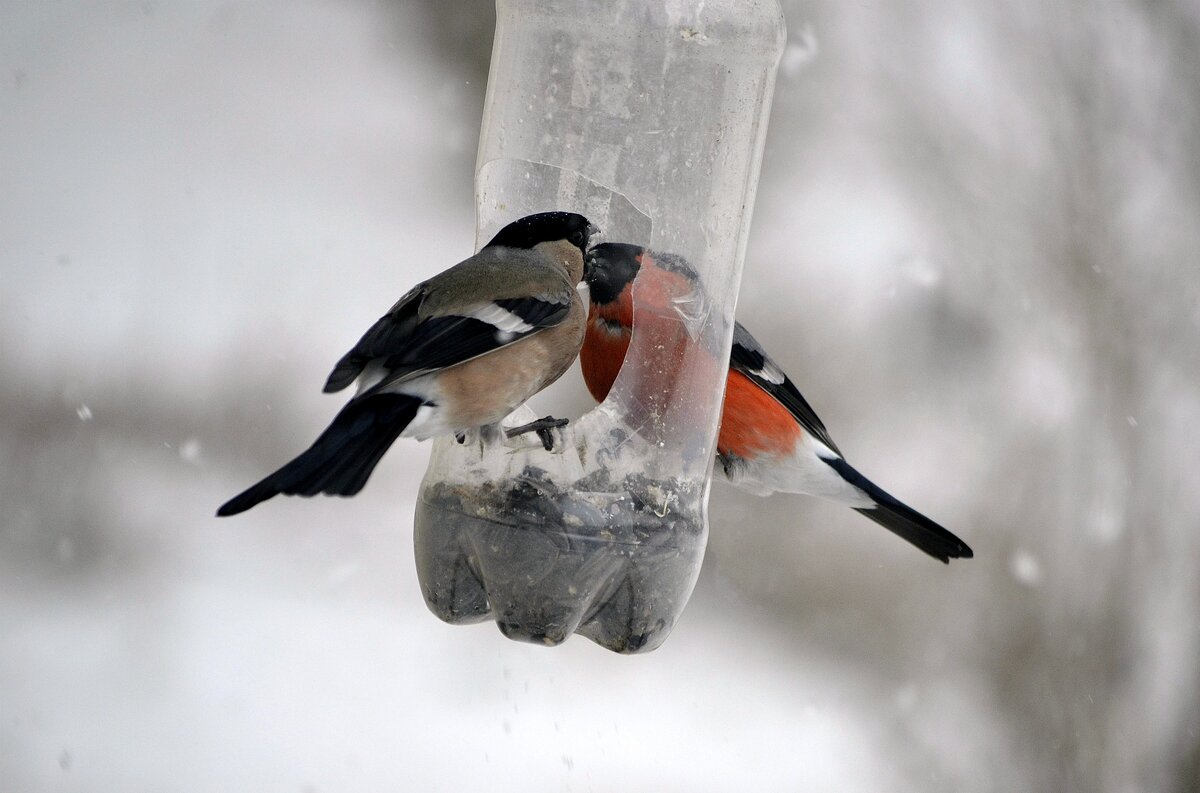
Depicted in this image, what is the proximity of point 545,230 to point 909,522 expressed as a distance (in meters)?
1.27

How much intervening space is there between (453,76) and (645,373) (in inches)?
104

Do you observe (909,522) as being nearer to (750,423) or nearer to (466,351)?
(750,423)

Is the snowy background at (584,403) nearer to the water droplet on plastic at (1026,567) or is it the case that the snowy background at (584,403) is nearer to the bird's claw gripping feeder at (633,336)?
the water droplet on plastic at (1026,567)

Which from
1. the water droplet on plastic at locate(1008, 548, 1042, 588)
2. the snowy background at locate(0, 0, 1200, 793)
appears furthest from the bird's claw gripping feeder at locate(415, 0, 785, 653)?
the water droplet on plastic at locate(1008, 548, 1042, 588)

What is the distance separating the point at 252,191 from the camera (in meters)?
4.43

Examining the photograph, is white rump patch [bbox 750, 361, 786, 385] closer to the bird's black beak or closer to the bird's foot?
the bird's black beak

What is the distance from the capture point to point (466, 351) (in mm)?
2068

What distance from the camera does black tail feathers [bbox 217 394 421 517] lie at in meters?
1.75

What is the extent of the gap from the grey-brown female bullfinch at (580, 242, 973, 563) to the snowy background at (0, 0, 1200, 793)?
1.93m

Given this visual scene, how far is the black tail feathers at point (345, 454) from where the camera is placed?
1.75 meters


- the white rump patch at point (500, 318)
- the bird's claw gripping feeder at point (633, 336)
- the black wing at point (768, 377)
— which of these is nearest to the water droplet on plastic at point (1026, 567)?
the black wing at point (768, 377)

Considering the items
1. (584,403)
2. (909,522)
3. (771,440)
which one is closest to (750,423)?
(771,440)

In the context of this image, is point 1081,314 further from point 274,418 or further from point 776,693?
point 274,418

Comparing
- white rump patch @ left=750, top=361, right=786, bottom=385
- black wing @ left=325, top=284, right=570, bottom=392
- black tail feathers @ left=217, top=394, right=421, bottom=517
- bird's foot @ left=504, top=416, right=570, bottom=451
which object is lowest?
white rump patch @ left=750, top=361, right=786, bottom=385
